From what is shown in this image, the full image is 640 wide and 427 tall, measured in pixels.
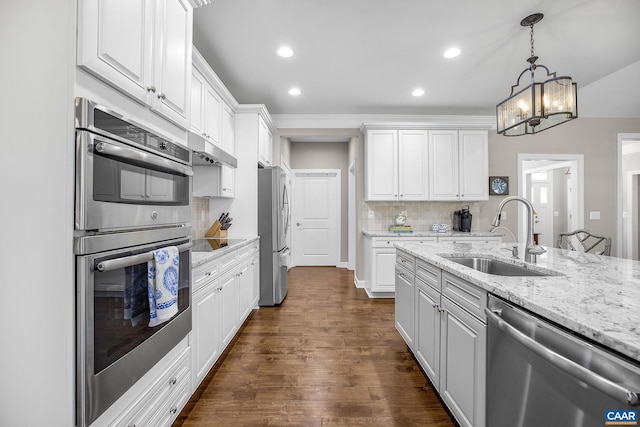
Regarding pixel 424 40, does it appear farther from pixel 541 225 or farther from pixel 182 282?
pixel 541 225

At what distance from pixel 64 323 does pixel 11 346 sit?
20 centimetres

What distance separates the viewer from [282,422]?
1.58 metres

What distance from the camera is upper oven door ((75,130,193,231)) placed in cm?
85

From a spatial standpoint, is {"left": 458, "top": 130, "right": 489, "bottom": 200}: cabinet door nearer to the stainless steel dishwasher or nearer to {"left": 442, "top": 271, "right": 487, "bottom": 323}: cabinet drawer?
{"left": 442, "top": 271, "right": 487, "bottom": 323}: cabinet drawer

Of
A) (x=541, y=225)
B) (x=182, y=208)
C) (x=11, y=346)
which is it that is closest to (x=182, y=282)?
(x=182, y=208)

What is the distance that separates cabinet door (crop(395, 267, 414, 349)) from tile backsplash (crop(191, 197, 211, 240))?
2.13m

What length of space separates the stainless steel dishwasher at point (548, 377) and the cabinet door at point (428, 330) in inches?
20.1

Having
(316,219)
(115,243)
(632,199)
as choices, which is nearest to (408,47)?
(115,243)

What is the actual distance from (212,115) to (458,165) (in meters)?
3.45

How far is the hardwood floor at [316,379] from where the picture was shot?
5.32 ft

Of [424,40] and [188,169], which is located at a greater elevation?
[424,40]

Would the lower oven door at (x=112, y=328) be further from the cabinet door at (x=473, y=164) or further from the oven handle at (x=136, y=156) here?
the cabinet door at (x=473, y=164)

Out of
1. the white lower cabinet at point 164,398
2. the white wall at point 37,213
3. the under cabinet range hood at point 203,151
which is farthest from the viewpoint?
the under cabinet range hood at point 203,151

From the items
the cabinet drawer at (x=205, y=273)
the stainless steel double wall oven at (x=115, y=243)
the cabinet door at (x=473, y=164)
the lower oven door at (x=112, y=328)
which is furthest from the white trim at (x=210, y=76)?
the cabinet door at (x=473, y=164)
